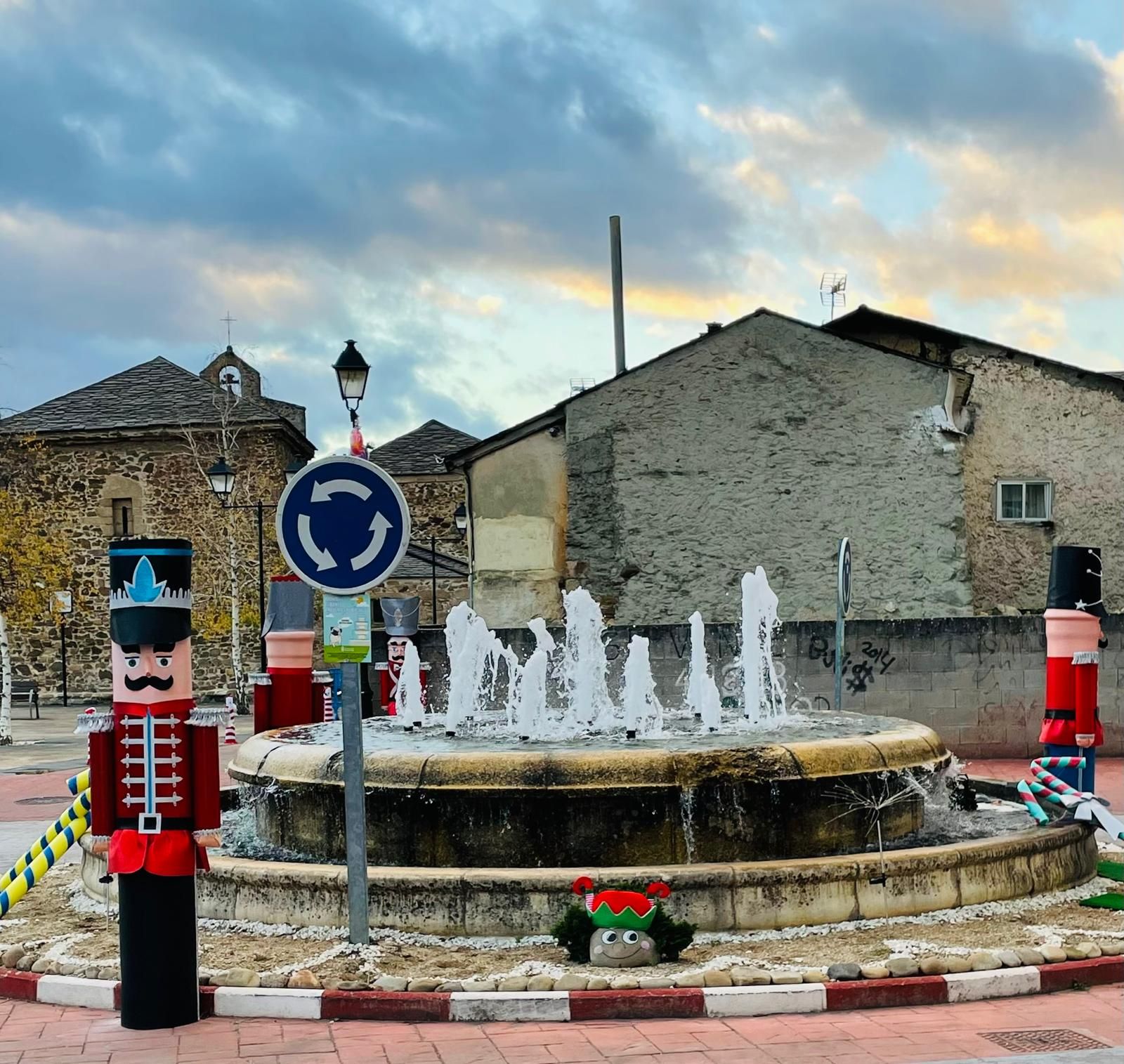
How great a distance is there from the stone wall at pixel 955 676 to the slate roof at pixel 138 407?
947 inches

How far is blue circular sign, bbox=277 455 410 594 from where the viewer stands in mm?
6852

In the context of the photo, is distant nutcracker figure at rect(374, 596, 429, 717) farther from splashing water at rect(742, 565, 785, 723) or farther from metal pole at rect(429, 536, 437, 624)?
metal pole at rect(429, 536, 437, 624)

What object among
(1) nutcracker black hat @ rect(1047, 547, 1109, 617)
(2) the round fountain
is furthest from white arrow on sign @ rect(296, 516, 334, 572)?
(1) nutcracker black hat @ rect(1047, 547, 1109, 617)

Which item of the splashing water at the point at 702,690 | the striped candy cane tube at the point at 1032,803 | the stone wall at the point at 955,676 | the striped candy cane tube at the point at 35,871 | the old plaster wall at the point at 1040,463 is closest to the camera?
the striped candy cane tube at the point at 35,871

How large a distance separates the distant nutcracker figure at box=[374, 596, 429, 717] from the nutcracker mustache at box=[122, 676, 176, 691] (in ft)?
42.4

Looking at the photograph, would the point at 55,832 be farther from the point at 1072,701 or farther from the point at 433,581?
the point at 433,581

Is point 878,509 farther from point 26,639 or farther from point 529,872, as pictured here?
point 26,639

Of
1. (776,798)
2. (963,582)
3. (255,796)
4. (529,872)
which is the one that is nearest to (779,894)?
(776,798)

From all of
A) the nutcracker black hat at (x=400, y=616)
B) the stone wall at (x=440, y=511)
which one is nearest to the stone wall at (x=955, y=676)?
the nutcracker black hat at (x=400, y=616)

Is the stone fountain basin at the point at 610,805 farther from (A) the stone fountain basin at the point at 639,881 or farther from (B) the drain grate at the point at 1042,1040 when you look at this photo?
(B) the drain grate at the point at 1042,1040

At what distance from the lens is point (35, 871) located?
8.00 meters

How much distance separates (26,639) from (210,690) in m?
5.21

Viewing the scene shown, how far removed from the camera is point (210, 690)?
37500 millimetres

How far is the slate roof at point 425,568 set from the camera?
126ft
